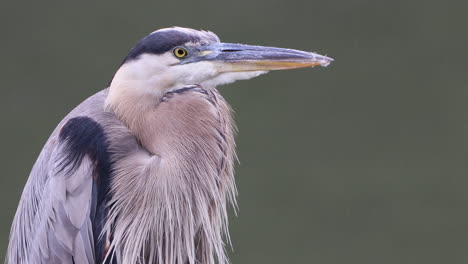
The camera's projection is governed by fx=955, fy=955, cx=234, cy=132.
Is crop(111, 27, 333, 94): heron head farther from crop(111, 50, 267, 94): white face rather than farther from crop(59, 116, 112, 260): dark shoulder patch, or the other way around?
crop(59, 116, 112, 260): dark shoulder patch

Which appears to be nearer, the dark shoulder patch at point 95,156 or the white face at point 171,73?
the white face at point 171,73

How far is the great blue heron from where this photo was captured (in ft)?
7.06

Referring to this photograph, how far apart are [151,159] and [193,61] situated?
0.25m

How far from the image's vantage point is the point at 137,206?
223 centimetres

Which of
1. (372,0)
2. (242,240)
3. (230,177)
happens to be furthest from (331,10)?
(230,177)

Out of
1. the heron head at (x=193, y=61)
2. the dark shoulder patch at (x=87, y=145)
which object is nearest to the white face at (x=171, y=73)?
the heron head at (x=193, y=61)

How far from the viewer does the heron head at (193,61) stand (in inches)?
84.0

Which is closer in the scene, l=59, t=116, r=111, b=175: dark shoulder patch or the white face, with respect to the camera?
the white face

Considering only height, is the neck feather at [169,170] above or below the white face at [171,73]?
below

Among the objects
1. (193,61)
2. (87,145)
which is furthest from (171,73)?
(87,145)

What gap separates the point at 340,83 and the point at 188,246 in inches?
97.3

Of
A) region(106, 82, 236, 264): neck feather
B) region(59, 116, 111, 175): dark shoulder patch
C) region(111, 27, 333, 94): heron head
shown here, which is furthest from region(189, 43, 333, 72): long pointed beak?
region(59, 116, 111, 175): dark shoulder patch

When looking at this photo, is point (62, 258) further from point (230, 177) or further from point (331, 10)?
point (331, 10)

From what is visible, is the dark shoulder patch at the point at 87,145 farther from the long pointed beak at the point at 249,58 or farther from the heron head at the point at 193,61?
the long pointed beak at the point at 249,58
